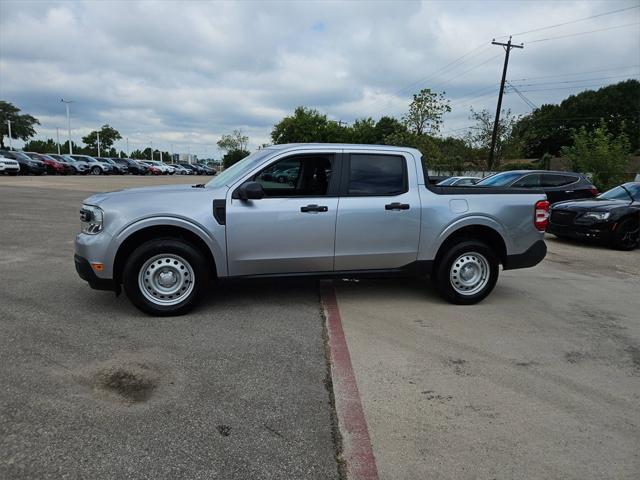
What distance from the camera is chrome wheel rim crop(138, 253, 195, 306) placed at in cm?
508

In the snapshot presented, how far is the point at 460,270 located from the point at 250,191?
2653mm

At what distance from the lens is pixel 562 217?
36.4 ft

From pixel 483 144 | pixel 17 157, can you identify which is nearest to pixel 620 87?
pixel 483 144

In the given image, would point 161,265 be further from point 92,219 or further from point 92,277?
point 92,219

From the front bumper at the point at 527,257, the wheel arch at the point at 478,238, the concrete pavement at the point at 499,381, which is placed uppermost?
the wheel arch at the point at 478,238

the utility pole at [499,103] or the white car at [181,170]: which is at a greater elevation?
the utility pole at [499,103]

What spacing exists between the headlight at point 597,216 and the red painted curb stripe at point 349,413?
7.87m

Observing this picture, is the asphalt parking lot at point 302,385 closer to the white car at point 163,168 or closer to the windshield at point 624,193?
the windshield at point 624,193

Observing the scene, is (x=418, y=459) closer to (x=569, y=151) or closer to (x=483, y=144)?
(x=569, y=151)

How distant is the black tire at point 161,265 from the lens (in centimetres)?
500

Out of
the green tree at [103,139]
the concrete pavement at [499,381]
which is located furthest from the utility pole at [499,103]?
the green tree at [103,139]

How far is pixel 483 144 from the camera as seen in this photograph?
124 ft

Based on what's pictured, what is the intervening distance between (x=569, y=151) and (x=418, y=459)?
23.1 m

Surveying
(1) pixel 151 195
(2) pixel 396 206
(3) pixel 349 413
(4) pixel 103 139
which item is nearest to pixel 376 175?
(2) pixel 396 206
